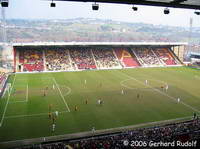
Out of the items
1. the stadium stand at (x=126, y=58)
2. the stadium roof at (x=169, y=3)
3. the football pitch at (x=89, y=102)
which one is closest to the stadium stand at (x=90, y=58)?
the stadium stand at (x=126, y=58)

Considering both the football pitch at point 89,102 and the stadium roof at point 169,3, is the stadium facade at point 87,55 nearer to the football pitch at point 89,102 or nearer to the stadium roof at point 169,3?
the football pitch at point 89,102

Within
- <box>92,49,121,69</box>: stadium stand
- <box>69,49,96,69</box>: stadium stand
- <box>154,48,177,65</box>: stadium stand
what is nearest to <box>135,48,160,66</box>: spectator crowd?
<box>154,48,177,65</box>: stadium stand

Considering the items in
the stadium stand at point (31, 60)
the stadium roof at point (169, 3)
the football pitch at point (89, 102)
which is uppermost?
the stadium roof at point (169, 3)

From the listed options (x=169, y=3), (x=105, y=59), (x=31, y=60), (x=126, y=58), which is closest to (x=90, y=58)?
(x=105, y=59)

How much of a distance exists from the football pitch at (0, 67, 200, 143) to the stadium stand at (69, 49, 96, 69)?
1000 cm

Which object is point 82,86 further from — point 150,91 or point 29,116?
point 29,116

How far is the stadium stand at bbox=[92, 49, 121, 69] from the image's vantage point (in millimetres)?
60469

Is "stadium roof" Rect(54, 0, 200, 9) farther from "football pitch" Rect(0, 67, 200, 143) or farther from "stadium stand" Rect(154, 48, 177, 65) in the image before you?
"stadium stand" Rect(154, 48, 177, 65)

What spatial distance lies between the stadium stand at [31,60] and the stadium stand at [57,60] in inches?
68.0

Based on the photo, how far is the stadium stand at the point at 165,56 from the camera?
67.3m

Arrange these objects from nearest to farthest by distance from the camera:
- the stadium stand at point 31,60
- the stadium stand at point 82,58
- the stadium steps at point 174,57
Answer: the stadium stand at point 31,60, the stadium stand at point 82,58, the stadium steps at point 174,57

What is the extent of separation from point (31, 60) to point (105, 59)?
20.2 m

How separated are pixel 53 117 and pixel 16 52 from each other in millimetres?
37965

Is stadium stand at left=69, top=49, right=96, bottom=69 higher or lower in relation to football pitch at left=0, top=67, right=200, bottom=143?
higher
